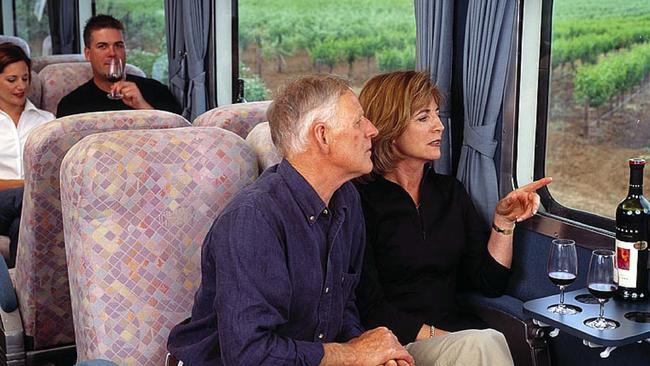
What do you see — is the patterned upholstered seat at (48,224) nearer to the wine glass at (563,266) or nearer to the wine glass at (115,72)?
the wine glass at (563,266)

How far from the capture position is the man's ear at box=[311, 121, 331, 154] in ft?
7.25

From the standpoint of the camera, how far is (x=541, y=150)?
2.89 m

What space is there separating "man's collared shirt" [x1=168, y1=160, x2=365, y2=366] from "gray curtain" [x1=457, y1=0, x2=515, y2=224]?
731 mm

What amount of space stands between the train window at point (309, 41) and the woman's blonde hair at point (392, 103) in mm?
1614

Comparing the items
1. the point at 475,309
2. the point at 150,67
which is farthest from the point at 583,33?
the point at 150,67

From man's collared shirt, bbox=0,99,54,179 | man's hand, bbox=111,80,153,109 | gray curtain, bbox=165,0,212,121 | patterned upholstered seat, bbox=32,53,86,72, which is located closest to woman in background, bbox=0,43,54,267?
man's collared shirt, bbox=0,99,54,179

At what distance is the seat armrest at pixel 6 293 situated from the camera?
2.88 metres

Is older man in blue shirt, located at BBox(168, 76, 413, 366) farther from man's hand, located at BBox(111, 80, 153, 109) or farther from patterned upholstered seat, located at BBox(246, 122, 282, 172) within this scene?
man's hand, located at BBox(111, 80, 153, 109)

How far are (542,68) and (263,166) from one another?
0.95 meters

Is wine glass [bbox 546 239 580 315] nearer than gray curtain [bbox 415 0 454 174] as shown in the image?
Yes

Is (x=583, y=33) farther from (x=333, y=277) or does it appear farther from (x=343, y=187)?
(x=333, y=277)

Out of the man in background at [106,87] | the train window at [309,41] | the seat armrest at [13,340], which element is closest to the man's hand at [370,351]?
the seat armrest at [13,340]

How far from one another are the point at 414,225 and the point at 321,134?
703mm

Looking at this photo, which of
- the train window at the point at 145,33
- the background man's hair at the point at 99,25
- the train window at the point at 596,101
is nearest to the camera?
the train window at the point at 596,101
